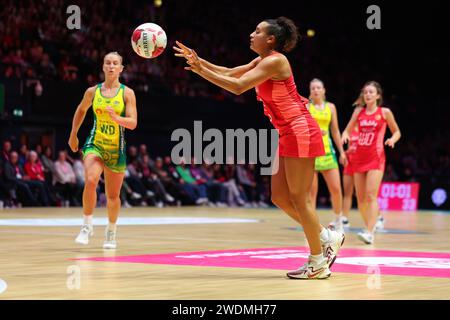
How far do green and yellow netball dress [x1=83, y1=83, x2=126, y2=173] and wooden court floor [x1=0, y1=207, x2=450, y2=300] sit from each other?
0.97 meters

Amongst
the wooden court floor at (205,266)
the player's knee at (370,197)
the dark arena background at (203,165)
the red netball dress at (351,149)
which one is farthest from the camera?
the red netball dress at (351,149)

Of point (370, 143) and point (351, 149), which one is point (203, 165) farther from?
point (370, 143)

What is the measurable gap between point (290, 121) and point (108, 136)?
3.10 metres

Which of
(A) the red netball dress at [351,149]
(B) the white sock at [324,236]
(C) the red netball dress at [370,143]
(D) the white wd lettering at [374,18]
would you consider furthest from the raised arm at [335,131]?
(D) the white wd lettering at [374,18]

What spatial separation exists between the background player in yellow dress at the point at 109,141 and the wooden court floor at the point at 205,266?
511 millimetres

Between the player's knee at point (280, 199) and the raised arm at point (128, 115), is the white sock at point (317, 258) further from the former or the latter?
the raised arm at point (128, 115)

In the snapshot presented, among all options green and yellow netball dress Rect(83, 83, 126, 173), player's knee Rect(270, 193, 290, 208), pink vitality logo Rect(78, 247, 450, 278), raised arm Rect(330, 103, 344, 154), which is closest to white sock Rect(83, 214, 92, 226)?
green and yellow netball dress Rect(83, 83, 126, 173)

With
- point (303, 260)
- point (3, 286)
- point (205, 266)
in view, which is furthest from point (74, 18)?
point (3, 286)

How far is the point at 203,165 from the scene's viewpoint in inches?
974

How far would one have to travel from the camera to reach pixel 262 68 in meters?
6.55

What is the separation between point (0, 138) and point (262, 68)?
15.8 metres

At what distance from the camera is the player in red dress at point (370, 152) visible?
35.4 feet
